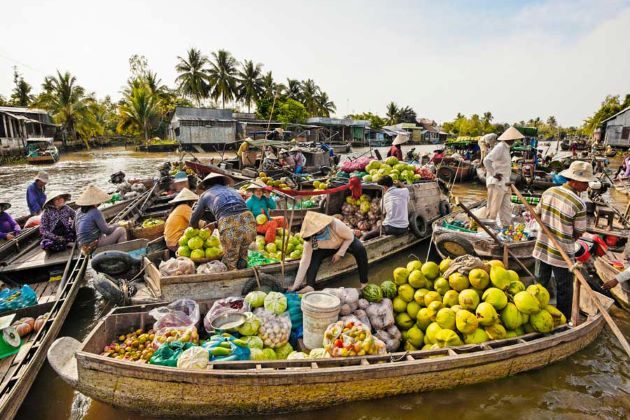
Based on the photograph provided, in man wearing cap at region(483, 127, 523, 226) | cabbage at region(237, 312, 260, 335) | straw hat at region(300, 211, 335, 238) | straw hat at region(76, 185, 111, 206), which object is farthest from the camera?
man wearing cap at region(483, 127, 523, 226)

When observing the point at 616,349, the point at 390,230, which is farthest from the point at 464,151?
the point at 616,349

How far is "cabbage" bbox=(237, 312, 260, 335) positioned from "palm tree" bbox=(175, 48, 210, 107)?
3920cm

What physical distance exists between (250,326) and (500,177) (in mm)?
5571

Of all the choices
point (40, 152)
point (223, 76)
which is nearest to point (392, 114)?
point (223, 76)

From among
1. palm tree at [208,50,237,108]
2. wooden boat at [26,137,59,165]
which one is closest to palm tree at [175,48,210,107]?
palm tree at [208,50,237,108]

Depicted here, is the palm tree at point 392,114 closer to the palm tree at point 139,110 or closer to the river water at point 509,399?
the palm tree at point 139,110

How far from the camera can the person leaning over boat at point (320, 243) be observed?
4.16 meters

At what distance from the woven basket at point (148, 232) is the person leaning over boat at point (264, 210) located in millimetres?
1832

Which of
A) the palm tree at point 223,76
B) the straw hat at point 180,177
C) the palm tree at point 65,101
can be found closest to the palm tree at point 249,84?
the palm tree at point 223,76

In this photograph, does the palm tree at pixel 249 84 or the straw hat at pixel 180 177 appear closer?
the straw hat at pixel 180 177

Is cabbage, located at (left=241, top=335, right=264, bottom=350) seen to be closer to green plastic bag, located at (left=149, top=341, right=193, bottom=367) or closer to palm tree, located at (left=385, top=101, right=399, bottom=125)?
green plastic bag, located at (left=149, top=341, right=193, bottom=367)

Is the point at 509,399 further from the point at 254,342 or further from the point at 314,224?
the point at 314,224

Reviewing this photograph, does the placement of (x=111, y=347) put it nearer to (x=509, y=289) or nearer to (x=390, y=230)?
(x=509, y=289)

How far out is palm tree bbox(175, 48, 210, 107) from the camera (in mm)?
37156
